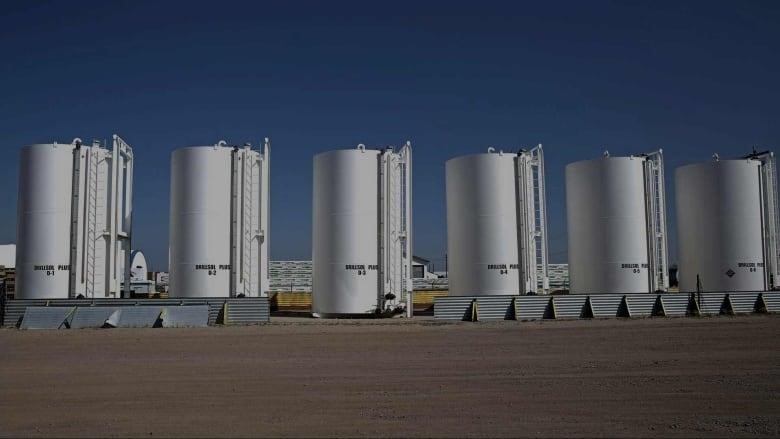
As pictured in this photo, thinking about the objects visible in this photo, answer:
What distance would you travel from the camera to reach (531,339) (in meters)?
19.0

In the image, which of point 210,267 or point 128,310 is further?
point 210,267

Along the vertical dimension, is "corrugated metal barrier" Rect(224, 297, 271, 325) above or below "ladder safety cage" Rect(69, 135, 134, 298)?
below

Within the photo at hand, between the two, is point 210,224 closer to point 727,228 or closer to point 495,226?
point 495,226

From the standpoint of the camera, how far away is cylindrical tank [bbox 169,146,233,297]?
2802 cm

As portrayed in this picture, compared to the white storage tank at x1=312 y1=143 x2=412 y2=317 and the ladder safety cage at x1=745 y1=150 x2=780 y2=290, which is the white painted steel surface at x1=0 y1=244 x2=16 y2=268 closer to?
the white storage tank at x1=312 y1=143 x2=412 y2=317

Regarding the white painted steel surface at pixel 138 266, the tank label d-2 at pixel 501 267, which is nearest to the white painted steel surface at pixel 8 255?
the white painted steel surface at pixel 138 266

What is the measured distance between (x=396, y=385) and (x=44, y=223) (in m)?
21.6

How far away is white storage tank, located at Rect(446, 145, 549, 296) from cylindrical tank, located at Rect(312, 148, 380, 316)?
3.72m

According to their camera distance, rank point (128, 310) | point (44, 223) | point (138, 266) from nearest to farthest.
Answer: point (128, 310)
point (44, 223)
point (138, 266)

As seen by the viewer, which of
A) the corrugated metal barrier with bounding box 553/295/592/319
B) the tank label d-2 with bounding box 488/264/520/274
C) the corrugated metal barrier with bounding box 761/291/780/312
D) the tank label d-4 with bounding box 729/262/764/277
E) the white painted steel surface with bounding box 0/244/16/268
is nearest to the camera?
the corrugated metal barrier with bounding box 553/295/592/319

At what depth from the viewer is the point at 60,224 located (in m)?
28.0

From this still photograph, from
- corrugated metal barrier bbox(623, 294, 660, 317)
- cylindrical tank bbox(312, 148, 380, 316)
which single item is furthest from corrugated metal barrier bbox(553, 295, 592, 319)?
cylindrical tank bbox(312, 148, 380, 316)

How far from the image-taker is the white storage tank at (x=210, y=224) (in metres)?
28.0

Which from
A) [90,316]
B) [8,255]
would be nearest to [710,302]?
[90,316]
